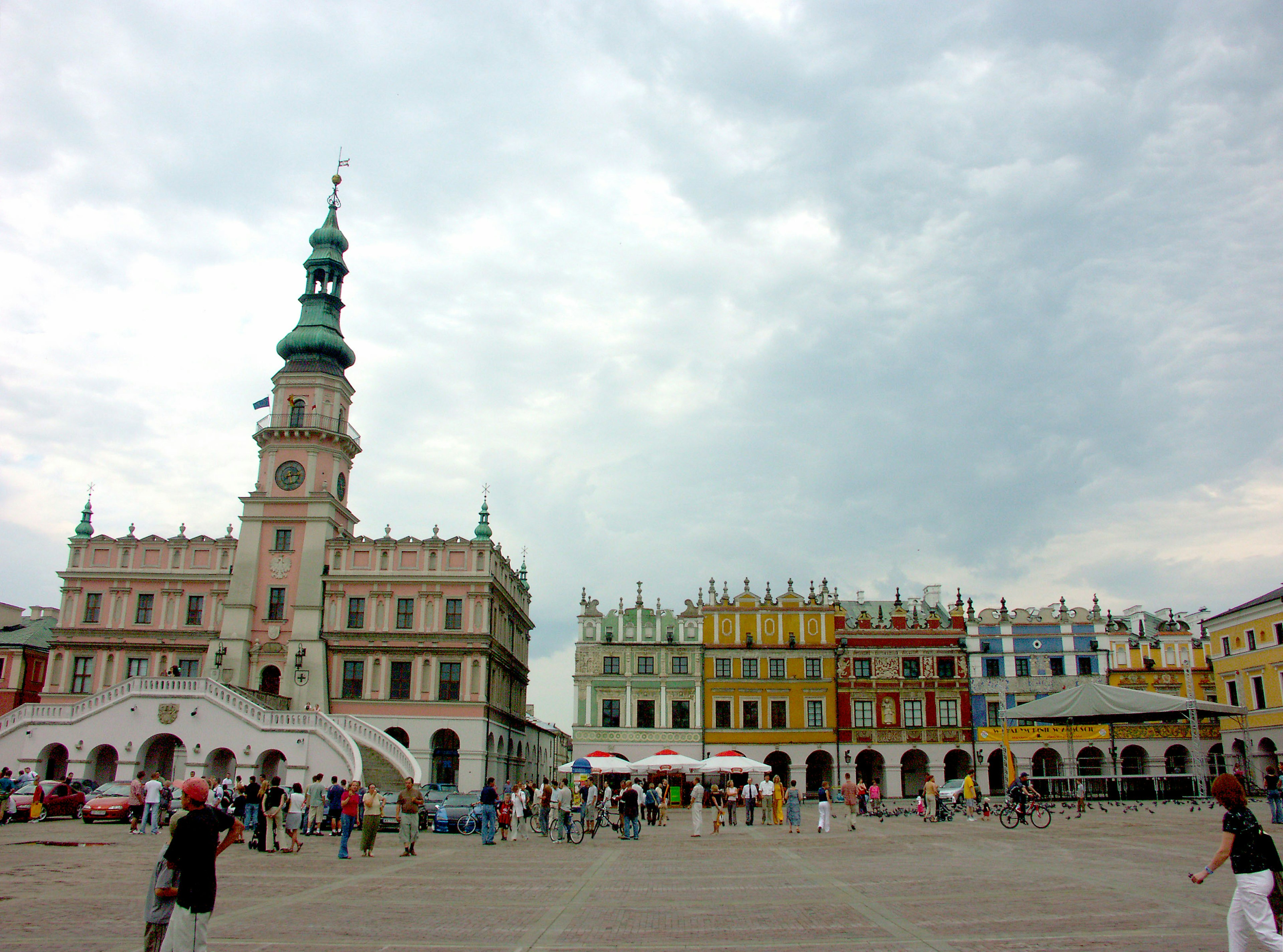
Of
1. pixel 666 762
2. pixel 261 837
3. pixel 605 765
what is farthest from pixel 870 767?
pixel 261 837

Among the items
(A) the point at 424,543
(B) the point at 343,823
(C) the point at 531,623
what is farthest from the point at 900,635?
Result: (B) the point at 343,823

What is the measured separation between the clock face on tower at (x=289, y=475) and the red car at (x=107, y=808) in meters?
22.2

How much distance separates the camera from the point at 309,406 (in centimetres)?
5462

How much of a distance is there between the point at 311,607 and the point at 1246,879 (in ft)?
161

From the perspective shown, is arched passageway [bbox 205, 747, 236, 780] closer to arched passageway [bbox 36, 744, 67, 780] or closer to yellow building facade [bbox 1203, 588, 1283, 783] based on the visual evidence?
arched passageway [bbox 36, 744, 67, 780]

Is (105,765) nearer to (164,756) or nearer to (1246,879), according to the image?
(164,756)

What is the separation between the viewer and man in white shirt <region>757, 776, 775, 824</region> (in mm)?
37562

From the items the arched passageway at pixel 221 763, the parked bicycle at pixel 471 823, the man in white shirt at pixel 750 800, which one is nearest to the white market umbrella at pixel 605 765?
the man in white shirt at pixel 750 800

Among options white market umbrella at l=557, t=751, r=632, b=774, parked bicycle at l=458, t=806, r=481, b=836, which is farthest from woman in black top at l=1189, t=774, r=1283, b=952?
white market umbrella at l=557, t=751, r=632, b=774

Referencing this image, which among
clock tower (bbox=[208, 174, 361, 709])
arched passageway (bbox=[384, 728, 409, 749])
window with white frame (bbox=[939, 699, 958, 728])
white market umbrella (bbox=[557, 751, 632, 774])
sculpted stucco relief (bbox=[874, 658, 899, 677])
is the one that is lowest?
white market umbrella (bbox=[557, 751, 632, 774])

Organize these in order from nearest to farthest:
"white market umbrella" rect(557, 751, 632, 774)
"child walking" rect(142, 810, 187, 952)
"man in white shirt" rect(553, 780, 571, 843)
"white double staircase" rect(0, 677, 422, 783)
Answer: "child walking" rect(142, 810, 187, 952) → "man in white shirt" rect(553, 780, 571, 843) → "white market umbrella" rect(557, 751, 632, 774) → "white double staircase" rect(0, 677, 422, 783)

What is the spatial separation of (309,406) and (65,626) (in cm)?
1772

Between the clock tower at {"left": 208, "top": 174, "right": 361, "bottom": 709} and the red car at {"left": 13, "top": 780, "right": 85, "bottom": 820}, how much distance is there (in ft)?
50.7

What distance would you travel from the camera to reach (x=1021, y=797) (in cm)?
3009
